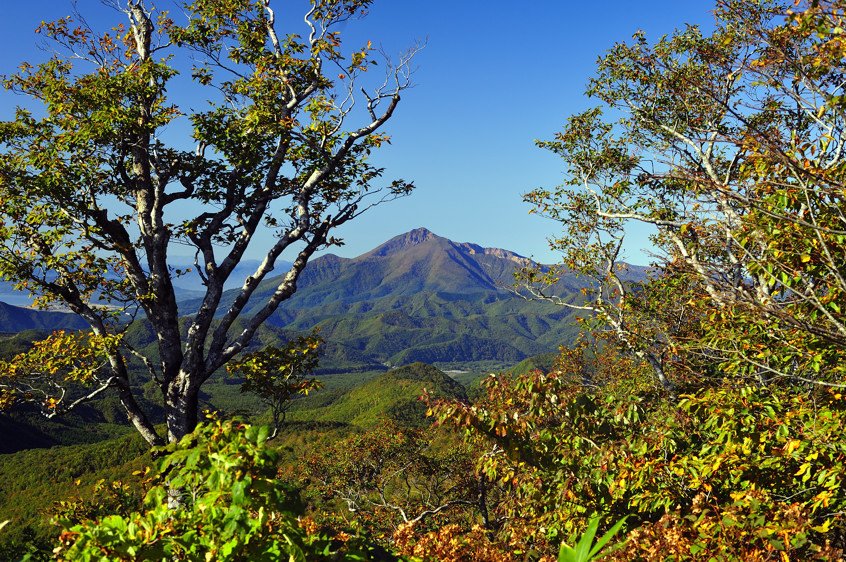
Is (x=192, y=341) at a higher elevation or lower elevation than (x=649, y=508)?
higher

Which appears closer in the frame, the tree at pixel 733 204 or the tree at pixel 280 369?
the tree at pixel 733 204

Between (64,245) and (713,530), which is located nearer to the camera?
(713,530)

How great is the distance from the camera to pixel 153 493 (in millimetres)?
3178

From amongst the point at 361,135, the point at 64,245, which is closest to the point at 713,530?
the point at 361,135

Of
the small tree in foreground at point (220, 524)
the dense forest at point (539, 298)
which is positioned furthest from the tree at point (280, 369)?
the small tree in foreground at point (220, 524)

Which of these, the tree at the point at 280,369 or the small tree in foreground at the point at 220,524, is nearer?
the small tree in foreground at the point at 220,524

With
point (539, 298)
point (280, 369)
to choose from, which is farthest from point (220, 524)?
point (539, 298)

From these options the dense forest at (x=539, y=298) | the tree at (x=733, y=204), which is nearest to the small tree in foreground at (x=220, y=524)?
the dense forest at (x=539, y=298)

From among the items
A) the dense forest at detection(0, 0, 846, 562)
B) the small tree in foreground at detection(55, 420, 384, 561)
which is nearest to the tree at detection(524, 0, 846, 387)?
the dense forest at detection(0, 0, 846, 562)

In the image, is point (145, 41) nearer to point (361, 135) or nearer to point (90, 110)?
point (90, 110)

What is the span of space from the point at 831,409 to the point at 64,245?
13.1m

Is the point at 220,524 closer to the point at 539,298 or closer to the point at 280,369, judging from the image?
the point at 280,369

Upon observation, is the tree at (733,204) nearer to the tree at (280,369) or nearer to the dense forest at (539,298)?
the dense forest at (539,298)

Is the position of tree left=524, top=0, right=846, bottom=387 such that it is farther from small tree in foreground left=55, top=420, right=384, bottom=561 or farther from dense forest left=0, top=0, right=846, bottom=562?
small tree in foreground left=55, top=420, right=384, bottom=561
